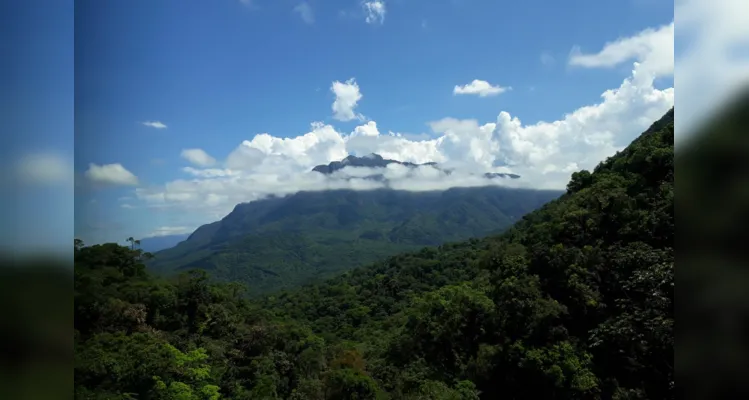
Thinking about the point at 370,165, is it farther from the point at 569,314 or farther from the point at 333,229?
the point at 569,314

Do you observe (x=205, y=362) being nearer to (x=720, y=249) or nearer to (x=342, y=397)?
(x=342, y=397)

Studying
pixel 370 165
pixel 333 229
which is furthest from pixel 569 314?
pixel 370 165

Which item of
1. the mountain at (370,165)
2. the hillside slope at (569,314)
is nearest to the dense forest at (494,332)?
the hillside slope at (569,314)

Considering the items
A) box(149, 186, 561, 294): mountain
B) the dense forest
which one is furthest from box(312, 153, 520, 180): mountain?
the dense forest

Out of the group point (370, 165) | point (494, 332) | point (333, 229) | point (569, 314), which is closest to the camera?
point (569, 314)

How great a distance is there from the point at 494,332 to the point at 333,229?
299 feet

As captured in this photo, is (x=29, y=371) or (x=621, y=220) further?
(x=621, y=220)

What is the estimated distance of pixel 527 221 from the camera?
19.7 metres

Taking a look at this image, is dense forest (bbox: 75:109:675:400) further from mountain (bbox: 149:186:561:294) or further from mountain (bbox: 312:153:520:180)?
mountain (bbox: 312:153:520:180)

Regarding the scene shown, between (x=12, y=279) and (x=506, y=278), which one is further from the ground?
(x=12, y=279)

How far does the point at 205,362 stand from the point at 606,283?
7.82 m

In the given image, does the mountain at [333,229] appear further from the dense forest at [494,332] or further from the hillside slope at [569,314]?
the hillside slope at [569,314]

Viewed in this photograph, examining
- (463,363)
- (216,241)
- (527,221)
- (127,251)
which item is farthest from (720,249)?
(216,241)

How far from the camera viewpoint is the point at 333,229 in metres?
100
